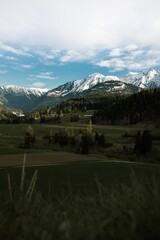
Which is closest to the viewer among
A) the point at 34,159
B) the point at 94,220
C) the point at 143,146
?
the point at 94,220

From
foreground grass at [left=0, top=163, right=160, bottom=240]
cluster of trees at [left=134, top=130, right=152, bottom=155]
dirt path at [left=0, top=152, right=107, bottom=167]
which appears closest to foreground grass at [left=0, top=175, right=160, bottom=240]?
foreground grass at [left=0, top=163, right=160, bottom=240]

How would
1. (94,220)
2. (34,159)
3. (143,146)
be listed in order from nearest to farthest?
(94,220)
(34,159)
(143,146)

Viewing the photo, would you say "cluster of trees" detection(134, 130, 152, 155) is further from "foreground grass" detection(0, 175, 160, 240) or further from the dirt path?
"foreground grass" detection(0, 175, 160, 240)

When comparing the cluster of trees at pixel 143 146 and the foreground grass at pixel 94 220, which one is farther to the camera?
the cluster of trees at pixel 143 146

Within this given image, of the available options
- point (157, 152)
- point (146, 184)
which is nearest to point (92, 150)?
point (157, 152)

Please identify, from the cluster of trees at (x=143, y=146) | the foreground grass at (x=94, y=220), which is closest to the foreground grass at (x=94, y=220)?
the foreground grass at (x=94, y=220)

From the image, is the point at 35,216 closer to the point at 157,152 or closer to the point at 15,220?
the point at 15,220

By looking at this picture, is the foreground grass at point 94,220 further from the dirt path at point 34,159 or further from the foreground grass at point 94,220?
the dirt path at point 34,159

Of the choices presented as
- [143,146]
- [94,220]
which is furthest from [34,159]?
[94,220]

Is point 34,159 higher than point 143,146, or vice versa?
point 34,159

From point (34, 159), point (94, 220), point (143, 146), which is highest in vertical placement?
point (94, 220)

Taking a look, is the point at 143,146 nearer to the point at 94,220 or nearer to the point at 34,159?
the point at 34,159

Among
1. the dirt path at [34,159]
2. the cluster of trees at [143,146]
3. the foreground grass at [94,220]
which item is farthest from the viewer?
the cluster of trees at [143,146]

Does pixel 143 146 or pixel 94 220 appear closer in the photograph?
pixel 94 220
